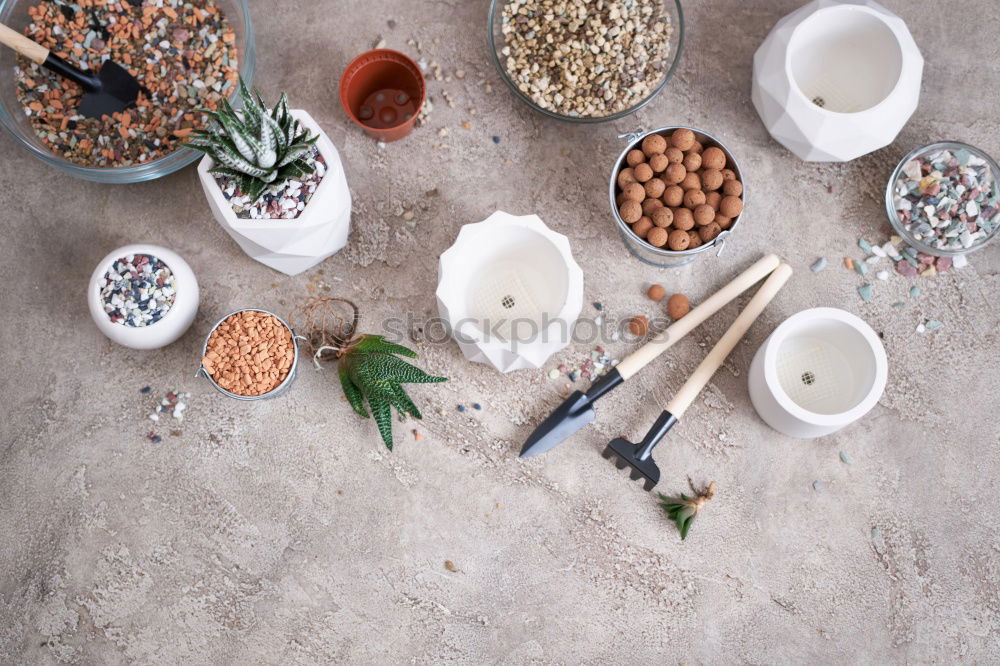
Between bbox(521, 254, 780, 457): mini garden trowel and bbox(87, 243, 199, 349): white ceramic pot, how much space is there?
72cm

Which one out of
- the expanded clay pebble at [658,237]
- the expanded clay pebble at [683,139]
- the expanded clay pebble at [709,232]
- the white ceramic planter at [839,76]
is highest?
the white ceramic planter at [839,76]

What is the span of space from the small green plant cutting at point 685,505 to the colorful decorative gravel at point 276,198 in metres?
0.93

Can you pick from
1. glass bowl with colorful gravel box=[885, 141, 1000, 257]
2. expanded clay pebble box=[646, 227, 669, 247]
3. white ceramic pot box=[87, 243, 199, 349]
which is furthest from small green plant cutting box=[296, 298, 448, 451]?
glass bowl with colorful gravel box=[885, 141, 1000, 257]

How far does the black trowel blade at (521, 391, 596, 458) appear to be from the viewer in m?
1.44

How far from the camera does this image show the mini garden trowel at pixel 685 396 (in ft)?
4.70

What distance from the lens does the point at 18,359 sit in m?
1.51

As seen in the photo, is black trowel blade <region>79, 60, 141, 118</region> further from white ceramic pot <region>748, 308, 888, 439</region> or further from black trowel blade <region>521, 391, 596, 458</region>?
white ceramic pot <region>748, 308, 888, 439</region>

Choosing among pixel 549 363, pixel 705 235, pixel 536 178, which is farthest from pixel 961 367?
pixel 536 178

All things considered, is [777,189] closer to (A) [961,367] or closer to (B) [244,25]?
(A) [961,367]

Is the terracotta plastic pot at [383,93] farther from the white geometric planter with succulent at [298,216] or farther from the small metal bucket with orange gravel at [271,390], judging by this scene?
the small metal bucket with orange gravel at [271,390]

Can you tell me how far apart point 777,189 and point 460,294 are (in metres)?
0.73

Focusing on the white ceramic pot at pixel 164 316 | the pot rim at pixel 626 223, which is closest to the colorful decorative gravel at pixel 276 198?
the white ceramic pot at pixel 164 316

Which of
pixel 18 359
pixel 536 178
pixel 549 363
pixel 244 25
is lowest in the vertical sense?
pixel 18 359

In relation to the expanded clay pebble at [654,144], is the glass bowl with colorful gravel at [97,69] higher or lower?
lower
